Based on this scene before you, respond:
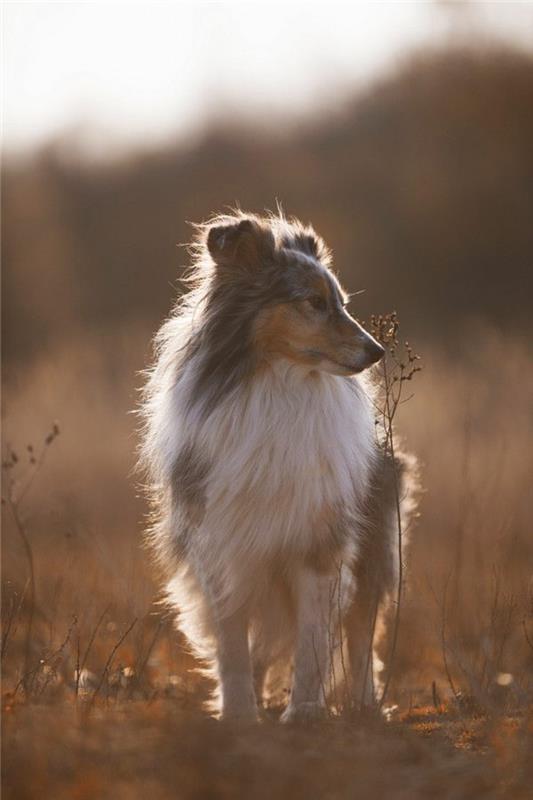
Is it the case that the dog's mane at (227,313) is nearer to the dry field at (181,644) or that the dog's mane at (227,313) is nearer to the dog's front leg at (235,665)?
the dry field at (181,644)

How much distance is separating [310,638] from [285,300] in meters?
1.54

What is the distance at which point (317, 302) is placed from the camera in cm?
497

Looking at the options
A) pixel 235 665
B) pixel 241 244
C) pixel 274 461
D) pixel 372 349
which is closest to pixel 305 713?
pixel 235 665

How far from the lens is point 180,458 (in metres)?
5.09

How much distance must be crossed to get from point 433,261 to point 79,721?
14.1 m

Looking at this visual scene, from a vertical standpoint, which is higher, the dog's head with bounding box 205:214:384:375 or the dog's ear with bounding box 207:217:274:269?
the dog's ear with bounding box 207:217:274:269

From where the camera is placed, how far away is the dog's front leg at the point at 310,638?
4.82 meters

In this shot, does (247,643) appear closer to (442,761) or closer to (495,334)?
(442,761)

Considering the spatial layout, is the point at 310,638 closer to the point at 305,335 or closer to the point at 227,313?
the point at 305,335

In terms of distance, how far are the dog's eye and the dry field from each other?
1.36 m

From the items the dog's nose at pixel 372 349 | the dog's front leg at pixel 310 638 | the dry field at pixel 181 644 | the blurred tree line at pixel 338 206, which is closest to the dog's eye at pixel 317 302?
the dog's nose at pixel 372 349

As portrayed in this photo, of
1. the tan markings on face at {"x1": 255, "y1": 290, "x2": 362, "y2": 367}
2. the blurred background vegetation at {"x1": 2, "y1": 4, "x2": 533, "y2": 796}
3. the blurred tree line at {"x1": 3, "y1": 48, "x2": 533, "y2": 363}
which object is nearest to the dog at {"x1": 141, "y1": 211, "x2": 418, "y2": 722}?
the tan markings on face at {"x1": 255, "y1": 290, "x2": 362, "y2": 367}

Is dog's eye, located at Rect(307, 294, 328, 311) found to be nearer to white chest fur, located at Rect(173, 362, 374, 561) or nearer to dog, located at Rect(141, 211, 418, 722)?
dog, located at Rect(141, 211, 418, 722)

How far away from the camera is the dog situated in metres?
4.86
